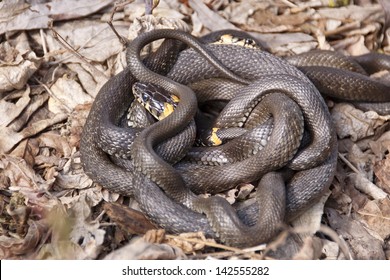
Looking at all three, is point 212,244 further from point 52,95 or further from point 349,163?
point 52,95

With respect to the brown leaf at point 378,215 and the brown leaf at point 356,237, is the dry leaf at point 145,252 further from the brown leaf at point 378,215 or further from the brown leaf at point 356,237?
the brown leaf at point 378,215

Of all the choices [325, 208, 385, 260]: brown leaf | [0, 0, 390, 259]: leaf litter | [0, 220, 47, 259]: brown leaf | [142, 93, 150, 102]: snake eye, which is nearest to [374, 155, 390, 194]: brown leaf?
[0, 0, 390, 259]: leaf litter

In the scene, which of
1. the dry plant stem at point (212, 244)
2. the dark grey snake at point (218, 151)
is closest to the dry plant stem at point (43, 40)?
the dark grey snake at point (218, 151)

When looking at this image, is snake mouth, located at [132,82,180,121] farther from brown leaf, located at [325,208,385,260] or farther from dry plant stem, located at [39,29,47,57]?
brown leaf, located at [325,208,385,260]

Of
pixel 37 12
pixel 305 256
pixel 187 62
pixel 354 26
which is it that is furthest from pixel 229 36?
pixel 305 256

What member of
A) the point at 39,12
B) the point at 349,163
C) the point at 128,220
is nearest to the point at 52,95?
the point at 39,12

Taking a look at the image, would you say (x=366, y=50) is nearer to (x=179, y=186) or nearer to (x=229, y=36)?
(x=229, y=36)

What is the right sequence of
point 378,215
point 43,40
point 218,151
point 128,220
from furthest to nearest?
point 43,40, point 218,151, point 378,215, point 128,220
